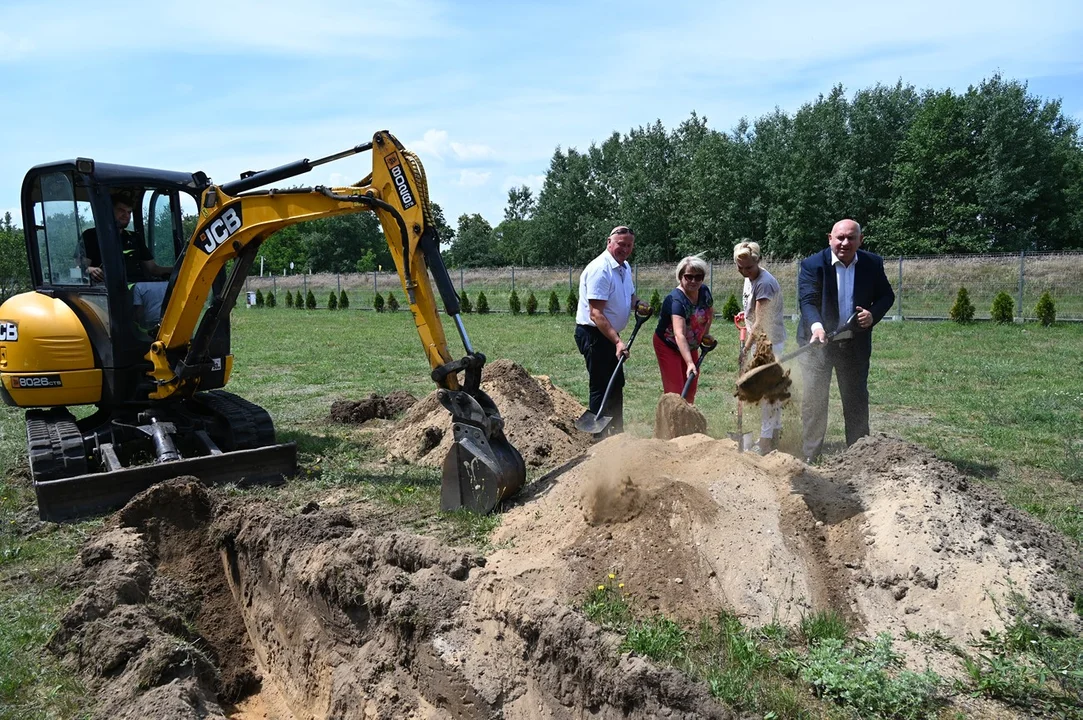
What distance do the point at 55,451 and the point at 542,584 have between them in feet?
15.4

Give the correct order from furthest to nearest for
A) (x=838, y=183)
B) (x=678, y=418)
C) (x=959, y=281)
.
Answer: (x=838, y=183), (x=959, y=281), (x=678, y=418)

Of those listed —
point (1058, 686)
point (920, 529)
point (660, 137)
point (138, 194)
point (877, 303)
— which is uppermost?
point (660, 137)

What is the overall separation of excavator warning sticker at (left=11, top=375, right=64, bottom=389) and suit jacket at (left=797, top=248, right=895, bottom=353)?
21.0ft

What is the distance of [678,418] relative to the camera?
6594 millimetres

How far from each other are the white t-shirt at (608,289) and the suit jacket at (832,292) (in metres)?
1.40

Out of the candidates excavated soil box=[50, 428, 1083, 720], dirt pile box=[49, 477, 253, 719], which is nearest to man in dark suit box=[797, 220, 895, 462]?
excavated soil box=[50, 428, 1083, 720]

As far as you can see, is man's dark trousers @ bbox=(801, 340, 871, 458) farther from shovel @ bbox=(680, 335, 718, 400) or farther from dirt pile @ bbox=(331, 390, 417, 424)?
dirt pile @ bbox=(331, 390, 417, 424)

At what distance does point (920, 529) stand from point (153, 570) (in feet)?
14.6

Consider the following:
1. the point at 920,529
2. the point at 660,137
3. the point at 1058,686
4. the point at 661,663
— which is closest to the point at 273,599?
the point at 661,663

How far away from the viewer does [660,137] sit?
60156 millimetres

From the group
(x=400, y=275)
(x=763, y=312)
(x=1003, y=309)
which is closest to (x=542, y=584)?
(x=400, y=275)

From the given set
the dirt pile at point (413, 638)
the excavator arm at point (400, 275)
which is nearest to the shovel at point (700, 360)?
the excavator arm at point (400, 275)

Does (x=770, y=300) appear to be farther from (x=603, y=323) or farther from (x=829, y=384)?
(x=603, y=323)

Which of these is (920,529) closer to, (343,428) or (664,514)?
(664,514)
